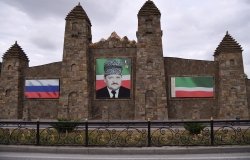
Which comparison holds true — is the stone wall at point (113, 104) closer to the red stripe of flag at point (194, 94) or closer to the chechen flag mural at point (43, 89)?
the chechen flag mural at point (43, 89)

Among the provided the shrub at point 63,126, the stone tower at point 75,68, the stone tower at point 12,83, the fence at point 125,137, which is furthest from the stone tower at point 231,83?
the shrub at point 63,126

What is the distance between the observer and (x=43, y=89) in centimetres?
2905

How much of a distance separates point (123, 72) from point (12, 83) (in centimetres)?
1073

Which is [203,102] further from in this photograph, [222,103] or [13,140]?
[13,140]

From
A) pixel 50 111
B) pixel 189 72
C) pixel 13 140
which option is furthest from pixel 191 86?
pixel 13 140

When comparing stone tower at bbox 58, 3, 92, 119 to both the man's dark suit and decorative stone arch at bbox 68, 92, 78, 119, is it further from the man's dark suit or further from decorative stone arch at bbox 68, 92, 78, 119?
the man's dark suit

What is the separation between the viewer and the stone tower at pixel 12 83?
29.4 meters

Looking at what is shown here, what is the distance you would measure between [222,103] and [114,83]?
9626 mm

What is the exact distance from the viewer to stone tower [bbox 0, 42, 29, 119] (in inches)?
1156

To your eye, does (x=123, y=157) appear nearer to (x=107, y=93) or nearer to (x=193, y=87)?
(x=107, y=93)

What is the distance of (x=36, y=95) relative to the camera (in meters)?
29.2

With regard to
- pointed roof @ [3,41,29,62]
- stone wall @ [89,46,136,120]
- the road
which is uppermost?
pointed roof @ [3,41,29,62]

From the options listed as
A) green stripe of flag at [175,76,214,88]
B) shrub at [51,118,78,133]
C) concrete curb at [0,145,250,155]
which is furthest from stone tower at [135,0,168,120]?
concrete curb at [0,145,250,155]

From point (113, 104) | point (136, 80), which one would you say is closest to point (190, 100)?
point (136, 80)
